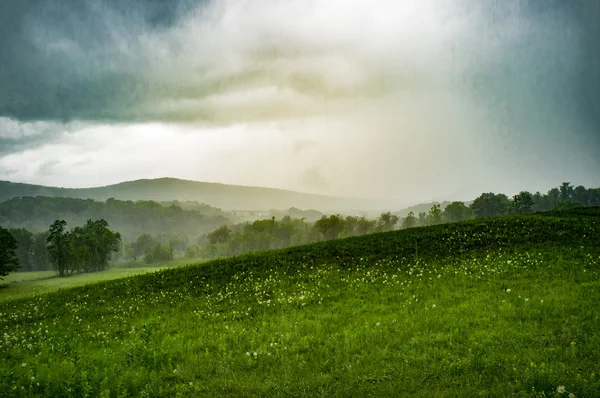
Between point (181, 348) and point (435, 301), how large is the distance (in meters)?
10.6

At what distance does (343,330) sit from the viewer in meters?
13.7

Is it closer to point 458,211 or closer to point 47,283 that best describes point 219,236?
point 47,283

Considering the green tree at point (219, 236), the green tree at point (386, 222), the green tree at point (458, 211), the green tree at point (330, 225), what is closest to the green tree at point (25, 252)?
the green tree at point (219, 236)

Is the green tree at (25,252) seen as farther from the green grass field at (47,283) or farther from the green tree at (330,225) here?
the green tree at (330,225)

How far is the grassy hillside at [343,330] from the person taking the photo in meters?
9.78

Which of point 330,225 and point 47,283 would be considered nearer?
point 47,283

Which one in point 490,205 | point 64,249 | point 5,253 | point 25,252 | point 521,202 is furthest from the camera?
point 490,205

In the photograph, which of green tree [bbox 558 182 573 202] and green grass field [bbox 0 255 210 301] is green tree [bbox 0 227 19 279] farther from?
green tree [bbox 558 182 573 202]

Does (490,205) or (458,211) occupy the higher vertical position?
(490,205)

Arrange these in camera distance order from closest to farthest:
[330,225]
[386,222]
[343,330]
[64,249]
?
1. [343,330]
2. [64,249]
3. [330,225]
4. [386,222]

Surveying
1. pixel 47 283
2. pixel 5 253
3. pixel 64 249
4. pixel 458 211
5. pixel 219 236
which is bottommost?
pixel 47 283

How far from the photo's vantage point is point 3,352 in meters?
14.6

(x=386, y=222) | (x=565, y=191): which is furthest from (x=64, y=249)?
(x=565, y=191)

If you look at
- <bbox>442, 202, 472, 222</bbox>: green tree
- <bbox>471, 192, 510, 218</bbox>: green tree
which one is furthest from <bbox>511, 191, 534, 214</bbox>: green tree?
<bbox>442, 202, 472, 222</bbox>: green tree
